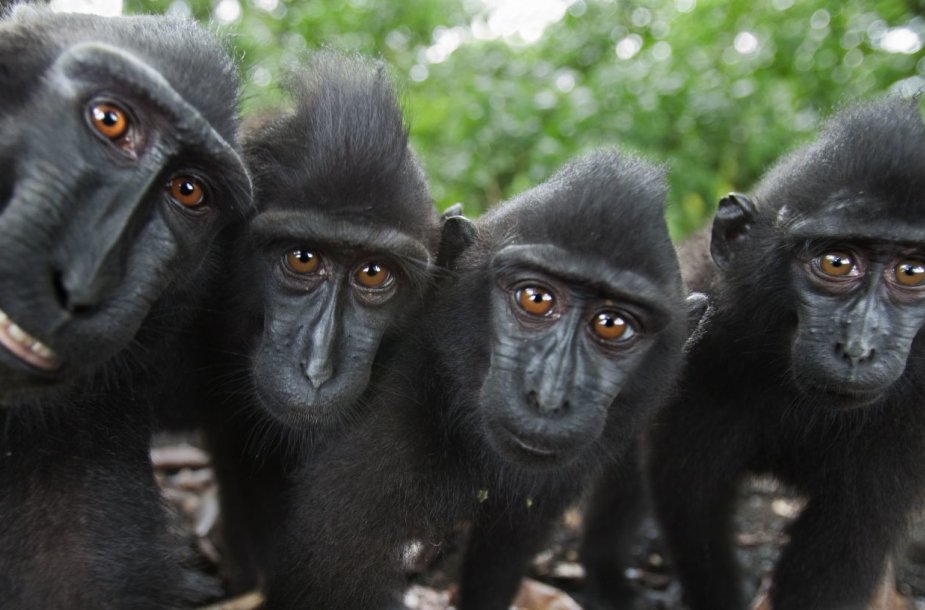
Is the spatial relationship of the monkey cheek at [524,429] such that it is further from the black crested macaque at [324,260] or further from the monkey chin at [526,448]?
the black crested macaque at [324,260]

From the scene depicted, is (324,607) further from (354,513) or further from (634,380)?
(634,380)

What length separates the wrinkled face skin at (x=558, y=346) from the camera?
11.3 feet

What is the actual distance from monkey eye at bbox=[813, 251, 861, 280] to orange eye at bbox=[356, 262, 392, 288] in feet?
5.81

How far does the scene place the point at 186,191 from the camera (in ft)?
10.7

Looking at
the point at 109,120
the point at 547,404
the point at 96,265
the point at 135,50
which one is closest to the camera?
the point at 96,265

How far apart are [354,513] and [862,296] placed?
213cm

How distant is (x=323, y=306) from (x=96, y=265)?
1.00 m

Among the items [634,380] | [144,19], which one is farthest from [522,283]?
[144,19]

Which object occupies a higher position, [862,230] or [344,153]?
[862,230]

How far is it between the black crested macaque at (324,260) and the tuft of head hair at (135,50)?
422 mm

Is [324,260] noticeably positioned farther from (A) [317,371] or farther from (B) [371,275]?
(A) [317,371]

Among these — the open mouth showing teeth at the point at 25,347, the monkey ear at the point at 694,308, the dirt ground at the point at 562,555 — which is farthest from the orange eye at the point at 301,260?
the monkey ear at the point at 694,308

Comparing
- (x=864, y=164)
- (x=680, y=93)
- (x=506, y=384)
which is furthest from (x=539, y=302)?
(x=680, y=93)

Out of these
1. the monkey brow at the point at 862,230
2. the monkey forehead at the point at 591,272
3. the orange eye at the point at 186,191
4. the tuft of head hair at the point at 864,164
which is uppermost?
the tuft of head hair at the point at 864,164
